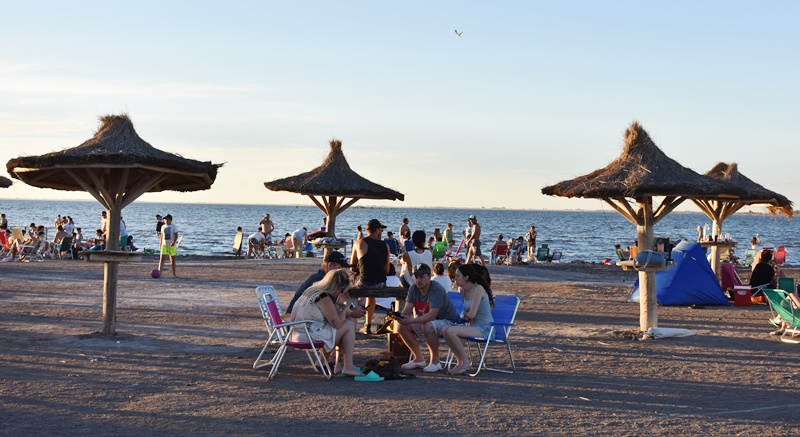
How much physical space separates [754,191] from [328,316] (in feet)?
41.9

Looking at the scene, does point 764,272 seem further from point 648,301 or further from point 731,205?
point 648,301

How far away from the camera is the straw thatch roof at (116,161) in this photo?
10.5 metres

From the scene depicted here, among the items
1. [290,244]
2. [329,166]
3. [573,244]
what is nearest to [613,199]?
[329,166]

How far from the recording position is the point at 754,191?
18.6 meters

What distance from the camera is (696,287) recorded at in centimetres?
1667

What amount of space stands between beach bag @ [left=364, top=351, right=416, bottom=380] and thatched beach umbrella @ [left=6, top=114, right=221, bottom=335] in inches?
149

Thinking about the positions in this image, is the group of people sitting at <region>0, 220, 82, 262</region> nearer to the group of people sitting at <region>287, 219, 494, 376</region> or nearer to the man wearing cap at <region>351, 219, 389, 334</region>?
the man wearing cap at <region>351, 219, 389, 334</region>

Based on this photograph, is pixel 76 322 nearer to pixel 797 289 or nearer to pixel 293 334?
pixel 293 334

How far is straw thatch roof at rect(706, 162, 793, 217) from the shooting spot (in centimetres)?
1814

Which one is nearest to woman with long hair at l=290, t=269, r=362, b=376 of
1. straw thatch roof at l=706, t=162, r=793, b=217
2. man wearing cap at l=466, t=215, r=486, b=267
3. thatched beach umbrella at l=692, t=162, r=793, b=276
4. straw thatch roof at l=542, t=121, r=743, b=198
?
straw thatch roof at l=542, t=121, r=743, b=198

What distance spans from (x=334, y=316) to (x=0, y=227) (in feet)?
78.3

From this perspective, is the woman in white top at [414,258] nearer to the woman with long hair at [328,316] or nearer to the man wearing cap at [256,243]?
the woman with long hair at [328,316]

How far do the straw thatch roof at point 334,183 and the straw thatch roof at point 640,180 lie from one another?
14.3 ft

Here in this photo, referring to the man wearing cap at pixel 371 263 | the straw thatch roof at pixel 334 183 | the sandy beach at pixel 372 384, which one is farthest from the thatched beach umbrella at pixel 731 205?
the man wearing cap at pixel 371 263
